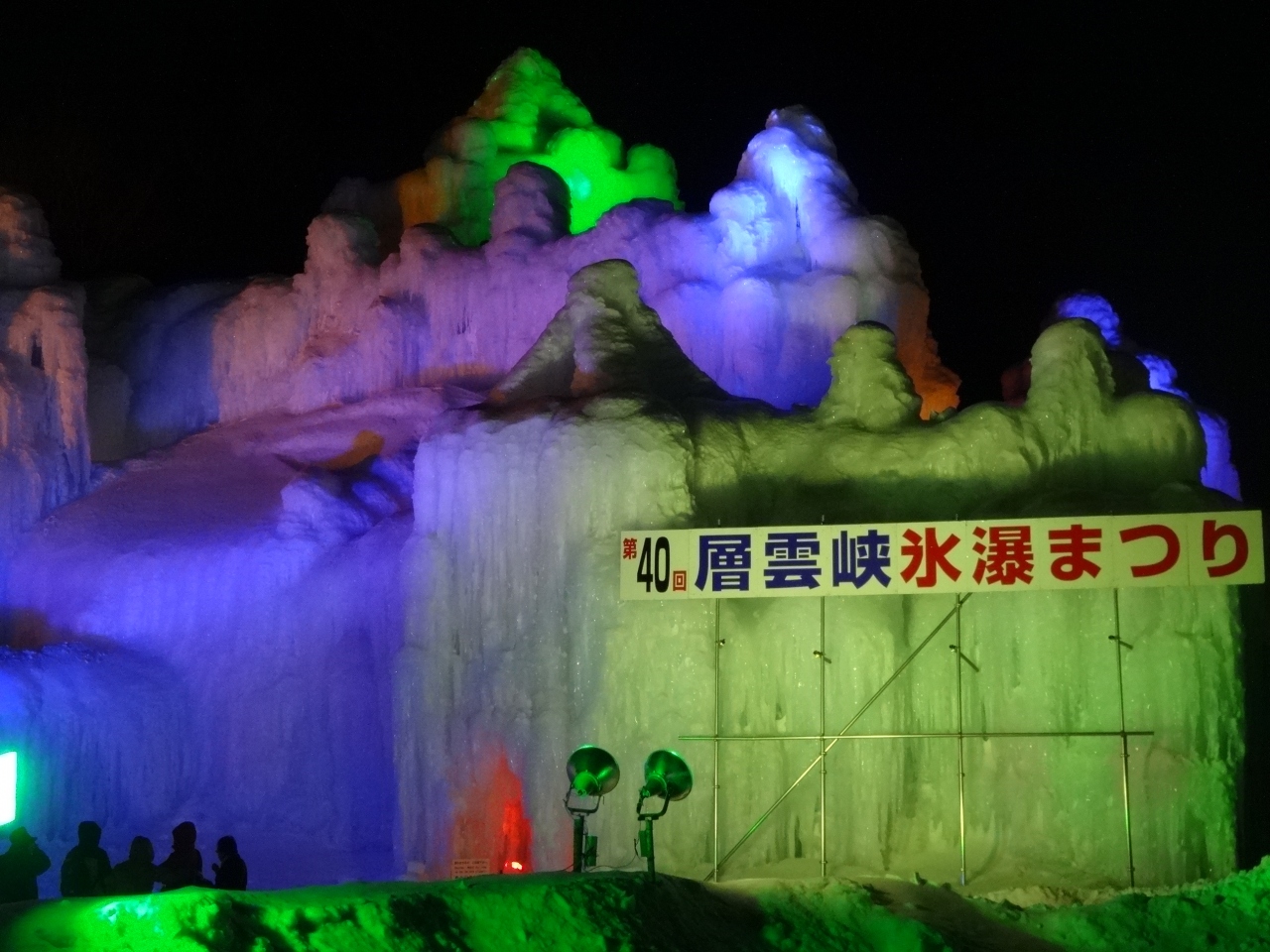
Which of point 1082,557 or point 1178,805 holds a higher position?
point 1082,557

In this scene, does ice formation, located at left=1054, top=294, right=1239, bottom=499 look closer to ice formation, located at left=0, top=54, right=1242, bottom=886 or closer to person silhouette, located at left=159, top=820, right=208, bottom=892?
ice formation, located at left=0, top=54, right=1242, bottom=886

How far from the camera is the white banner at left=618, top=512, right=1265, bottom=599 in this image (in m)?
15.4

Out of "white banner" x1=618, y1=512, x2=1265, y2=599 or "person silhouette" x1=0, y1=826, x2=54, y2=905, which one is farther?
"white banner" x1=618, y1=512, x2=1265, y2=599

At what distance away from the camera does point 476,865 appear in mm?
18203

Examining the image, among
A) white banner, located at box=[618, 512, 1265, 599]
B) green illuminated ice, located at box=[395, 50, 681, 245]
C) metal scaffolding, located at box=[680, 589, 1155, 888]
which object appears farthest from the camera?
green illuminated ice, located at box=[395, 50, 681, 245]

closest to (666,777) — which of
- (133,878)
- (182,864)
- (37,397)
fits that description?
(182,864)

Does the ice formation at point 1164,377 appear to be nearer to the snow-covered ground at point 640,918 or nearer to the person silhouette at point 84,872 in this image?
the snow-covered ground at point 640,918

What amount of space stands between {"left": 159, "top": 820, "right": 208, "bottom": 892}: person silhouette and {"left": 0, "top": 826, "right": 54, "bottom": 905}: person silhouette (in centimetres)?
105

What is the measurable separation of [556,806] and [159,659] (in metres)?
7.93

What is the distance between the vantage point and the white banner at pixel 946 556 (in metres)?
15.4

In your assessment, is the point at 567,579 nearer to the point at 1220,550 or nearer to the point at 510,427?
the point at 510,427

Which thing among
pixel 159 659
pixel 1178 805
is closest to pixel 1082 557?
pixel 1178 805

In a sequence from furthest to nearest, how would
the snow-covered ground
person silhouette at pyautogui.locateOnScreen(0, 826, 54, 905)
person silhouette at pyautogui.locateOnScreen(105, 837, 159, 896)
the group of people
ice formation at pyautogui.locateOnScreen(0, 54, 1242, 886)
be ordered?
1. ice formation at pyautogui.locateOnScreen(0, 54, 1242, 886)
2. person silhouette at pyautogui.locateOnScreen(105, 837, 159, 896)
3. the group of people
4. person silhouette at pyautogui.locateOnScreen(0, 826, 54, 905)
5. the snow-covered ground

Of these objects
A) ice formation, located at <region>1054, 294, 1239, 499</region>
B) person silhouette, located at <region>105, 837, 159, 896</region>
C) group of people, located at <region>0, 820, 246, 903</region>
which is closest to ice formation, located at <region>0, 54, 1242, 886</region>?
ice formation, located at <region>1054, 294, 1239, 499</region>
